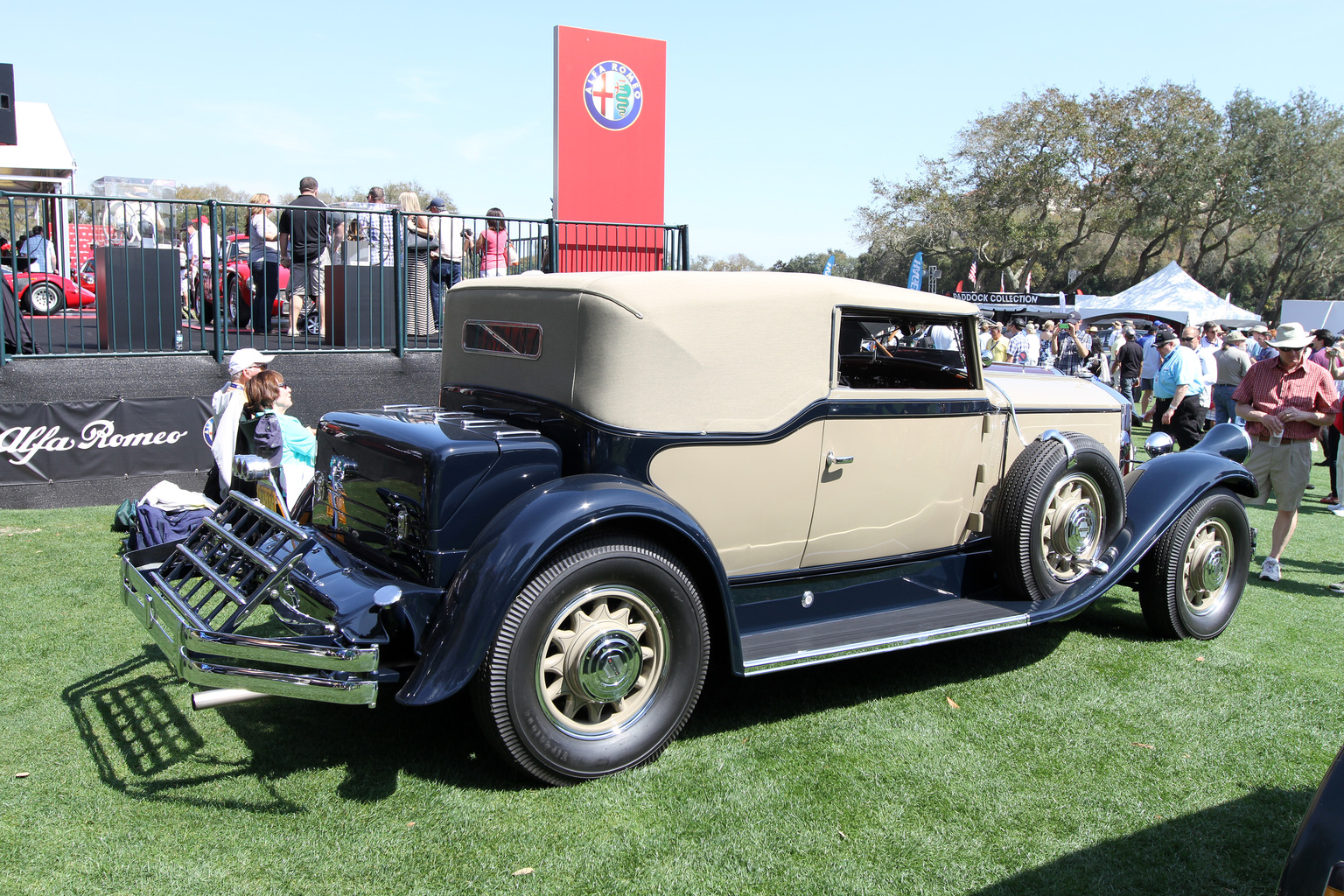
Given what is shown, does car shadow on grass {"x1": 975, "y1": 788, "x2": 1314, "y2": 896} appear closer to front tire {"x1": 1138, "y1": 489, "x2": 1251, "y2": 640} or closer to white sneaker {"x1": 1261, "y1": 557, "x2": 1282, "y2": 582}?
front tire {"x1": 1138, "y1": 489, "x2": 1251, "y2": 640}

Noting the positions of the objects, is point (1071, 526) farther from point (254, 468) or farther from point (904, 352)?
point (254, 468)

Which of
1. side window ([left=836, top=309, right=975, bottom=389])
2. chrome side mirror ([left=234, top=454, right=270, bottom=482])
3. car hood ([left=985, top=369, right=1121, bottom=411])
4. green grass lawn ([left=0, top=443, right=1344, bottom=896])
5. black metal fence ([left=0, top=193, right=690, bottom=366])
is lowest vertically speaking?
green grass lawn ([left=0, top=443, right=1344, bottom=896])

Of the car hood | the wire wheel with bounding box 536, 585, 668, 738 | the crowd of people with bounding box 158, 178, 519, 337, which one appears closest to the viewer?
the wire wheel with bounding box 536, 585, 668, 738

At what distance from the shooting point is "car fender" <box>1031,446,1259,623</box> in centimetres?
441

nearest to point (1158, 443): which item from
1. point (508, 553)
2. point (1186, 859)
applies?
point (1186, 859)

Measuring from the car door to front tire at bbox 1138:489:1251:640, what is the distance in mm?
1196

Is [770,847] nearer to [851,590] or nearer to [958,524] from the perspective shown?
[851,590]

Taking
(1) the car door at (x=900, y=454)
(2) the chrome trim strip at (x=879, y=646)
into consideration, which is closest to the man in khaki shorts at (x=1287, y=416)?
(1) the car door at (x=900, y=454)

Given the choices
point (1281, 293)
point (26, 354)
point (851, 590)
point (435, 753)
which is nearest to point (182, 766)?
point (435, 753)

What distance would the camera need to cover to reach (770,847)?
2.96m

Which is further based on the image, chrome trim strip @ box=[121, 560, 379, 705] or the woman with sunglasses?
the woman with sunglasses

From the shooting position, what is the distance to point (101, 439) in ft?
24.9

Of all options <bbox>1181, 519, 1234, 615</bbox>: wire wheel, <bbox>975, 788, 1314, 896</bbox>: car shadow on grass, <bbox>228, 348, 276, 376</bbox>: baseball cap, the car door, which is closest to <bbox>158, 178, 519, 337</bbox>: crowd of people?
<bbox>228, 348, 276, 376</bbox>: baseball cap

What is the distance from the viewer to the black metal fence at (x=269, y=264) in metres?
7.95
